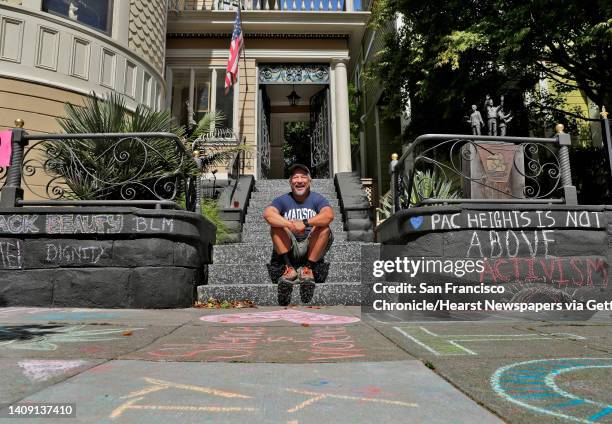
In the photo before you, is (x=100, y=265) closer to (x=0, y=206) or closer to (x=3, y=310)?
(x=3, y=310)

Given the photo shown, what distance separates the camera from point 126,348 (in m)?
2.39

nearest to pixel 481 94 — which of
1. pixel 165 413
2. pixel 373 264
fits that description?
pixel 373 264

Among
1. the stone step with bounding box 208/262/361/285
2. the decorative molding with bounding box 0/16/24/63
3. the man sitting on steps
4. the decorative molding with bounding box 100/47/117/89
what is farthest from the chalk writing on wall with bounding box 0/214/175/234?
the decorative molding with bounding box 100/47/117/89

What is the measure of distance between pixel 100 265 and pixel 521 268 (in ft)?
14.9

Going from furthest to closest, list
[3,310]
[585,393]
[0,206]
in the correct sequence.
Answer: [0,206], [3,310], [585,393]

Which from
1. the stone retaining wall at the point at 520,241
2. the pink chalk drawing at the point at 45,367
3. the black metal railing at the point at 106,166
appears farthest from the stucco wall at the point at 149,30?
the pink chalk drawing at the point at 45,367

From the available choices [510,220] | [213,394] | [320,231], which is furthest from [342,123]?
[213,394]

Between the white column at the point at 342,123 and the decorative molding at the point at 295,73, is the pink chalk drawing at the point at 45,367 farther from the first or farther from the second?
the decorative molding at the point at 295,73

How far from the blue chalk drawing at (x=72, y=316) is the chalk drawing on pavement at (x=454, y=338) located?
2646 mm

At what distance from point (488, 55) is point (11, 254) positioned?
29.8 ft

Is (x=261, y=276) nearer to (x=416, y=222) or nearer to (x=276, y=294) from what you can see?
(x=276, y=294)

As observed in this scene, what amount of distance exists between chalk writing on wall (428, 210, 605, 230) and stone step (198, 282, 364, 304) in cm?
119

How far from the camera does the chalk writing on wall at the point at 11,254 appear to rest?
4668 mm

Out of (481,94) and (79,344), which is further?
(481,94)
